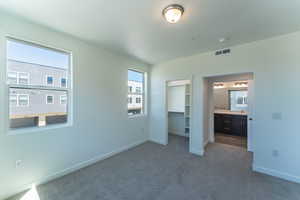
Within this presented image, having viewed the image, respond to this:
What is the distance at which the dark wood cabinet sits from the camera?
4.91 metres

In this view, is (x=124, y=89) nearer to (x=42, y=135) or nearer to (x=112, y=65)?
(x=112, y=65)

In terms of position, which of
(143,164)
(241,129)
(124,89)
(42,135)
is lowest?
(143,164)

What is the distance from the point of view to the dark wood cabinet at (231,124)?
491 centimetres

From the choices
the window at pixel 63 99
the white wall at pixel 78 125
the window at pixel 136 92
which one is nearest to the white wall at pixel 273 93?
the window at pixel 136 92

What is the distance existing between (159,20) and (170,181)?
9.14ft

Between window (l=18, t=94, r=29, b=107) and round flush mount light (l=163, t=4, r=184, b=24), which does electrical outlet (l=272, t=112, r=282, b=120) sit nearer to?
round flush mount light (l=163, t=4, r=184, b=24)

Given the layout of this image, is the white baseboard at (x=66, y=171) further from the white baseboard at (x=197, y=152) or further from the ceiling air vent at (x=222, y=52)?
the ceiling air vent at (x=222, y=52)

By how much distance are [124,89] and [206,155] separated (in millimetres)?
2906

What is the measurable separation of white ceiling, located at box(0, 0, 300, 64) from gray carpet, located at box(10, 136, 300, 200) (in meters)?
2.74

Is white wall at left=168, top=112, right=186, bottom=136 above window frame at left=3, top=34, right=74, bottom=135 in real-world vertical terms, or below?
below

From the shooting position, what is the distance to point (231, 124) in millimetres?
5168

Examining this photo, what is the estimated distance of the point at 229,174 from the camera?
251 cm

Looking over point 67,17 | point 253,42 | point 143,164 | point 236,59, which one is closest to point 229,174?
point 143,164

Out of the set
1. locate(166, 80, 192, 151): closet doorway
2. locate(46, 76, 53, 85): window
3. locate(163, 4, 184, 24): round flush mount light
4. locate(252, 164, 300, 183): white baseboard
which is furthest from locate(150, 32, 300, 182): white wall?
locate(46, 76, 53, 85): window
